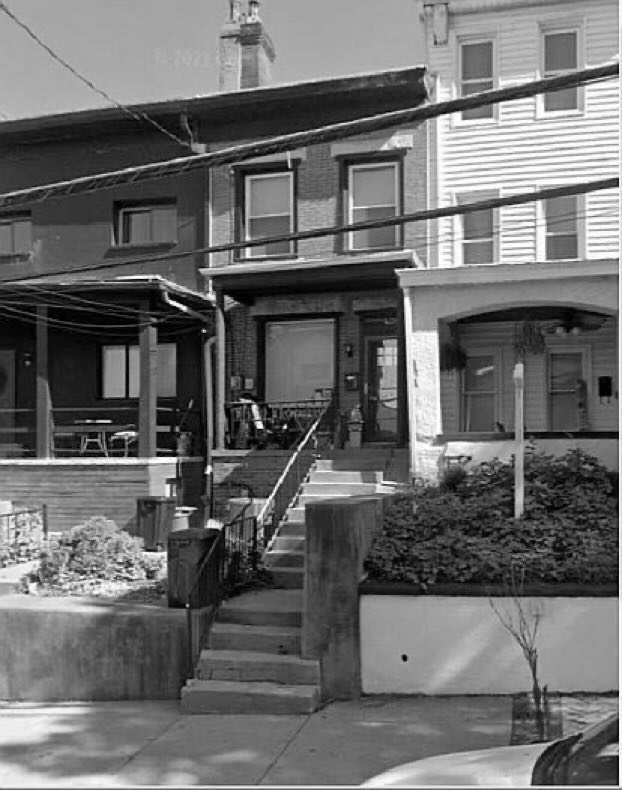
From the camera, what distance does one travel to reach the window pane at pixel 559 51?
1620 cm

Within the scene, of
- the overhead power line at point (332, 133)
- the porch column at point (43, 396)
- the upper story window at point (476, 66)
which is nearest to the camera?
the overhead power line at point (332, 133)

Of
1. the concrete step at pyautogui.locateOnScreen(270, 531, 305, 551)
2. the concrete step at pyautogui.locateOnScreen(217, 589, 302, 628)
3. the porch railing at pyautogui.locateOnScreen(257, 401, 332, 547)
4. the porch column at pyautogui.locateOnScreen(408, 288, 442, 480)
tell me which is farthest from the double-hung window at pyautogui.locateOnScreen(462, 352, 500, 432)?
the concrete step at pyautogui.locateOnScreen(217, 589, 302, 628)

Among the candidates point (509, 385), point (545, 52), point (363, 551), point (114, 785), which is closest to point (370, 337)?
point (509, 385)

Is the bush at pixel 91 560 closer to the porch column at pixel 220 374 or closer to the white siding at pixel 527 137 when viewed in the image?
the porch column at pixel 220 374

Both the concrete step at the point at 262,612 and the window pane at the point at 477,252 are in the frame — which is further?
the window pane at the point at 477,252

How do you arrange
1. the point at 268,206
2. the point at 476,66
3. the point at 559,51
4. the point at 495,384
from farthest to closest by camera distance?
the point at 268,206
the point at 476,66
the point at 495,384
the point at 559,51

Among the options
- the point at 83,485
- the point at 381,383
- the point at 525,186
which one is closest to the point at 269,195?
the point at 381,383

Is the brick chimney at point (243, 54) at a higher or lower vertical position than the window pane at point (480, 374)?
higher

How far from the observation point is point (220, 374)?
15.6 meters

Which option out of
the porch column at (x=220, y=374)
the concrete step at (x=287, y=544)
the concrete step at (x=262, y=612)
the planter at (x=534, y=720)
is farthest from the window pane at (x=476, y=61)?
the planter at (x=534, y=720)

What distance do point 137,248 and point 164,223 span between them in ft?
2.43

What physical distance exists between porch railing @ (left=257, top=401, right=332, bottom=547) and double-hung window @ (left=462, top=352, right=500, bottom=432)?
8.20ft

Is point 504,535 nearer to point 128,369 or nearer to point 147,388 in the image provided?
point 147,388

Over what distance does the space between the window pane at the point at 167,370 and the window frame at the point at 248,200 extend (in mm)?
2448
